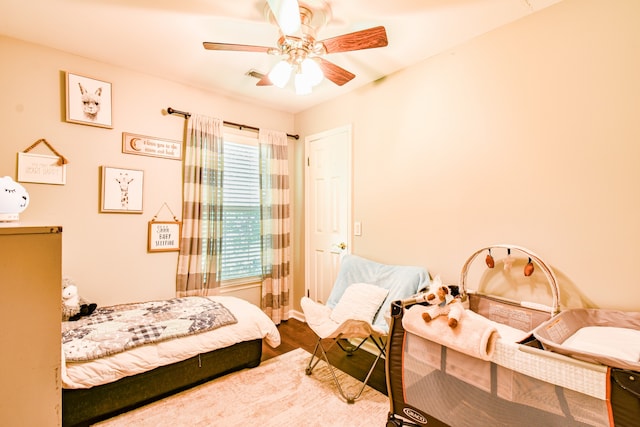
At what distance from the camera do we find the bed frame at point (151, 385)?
170 cm

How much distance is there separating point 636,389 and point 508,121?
1.58m

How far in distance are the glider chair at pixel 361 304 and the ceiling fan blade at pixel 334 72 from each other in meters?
1.54

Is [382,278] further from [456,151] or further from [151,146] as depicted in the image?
[151,146]

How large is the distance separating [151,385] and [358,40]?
2.50 metres

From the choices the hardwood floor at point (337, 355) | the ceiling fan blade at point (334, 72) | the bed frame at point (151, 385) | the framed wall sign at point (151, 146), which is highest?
the ceiling fan blade at point (334, 72)

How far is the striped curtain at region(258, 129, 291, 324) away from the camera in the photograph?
3432 millimetres

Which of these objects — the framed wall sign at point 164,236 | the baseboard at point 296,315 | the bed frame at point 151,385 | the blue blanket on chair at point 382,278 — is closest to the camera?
the bed frame at point 151,385

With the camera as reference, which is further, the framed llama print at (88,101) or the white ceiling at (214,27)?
the framed llama print at (88,101)

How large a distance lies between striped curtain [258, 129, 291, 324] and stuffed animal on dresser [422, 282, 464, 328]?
207 cm

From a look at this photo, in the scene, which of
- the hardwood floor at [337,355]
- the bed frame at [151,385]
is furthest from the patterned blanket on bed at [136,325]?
the hardwood floor at [337,355]

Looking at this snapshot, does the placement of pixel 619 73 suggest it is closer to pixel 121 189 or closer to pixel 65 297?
pixel 121 189

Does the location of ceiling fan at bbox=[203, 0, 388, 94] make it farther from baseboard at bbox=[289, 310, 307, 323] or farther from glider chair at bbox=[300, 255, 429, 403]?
baseboard at bbox=[289, 310, 307, 323]

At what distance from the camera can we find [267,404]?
77.3 inches

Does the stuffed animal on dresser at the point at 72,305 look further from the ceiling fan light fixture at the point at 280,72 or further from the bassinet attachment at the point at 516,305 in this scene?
the bassinet attachment at the point at 516,305
